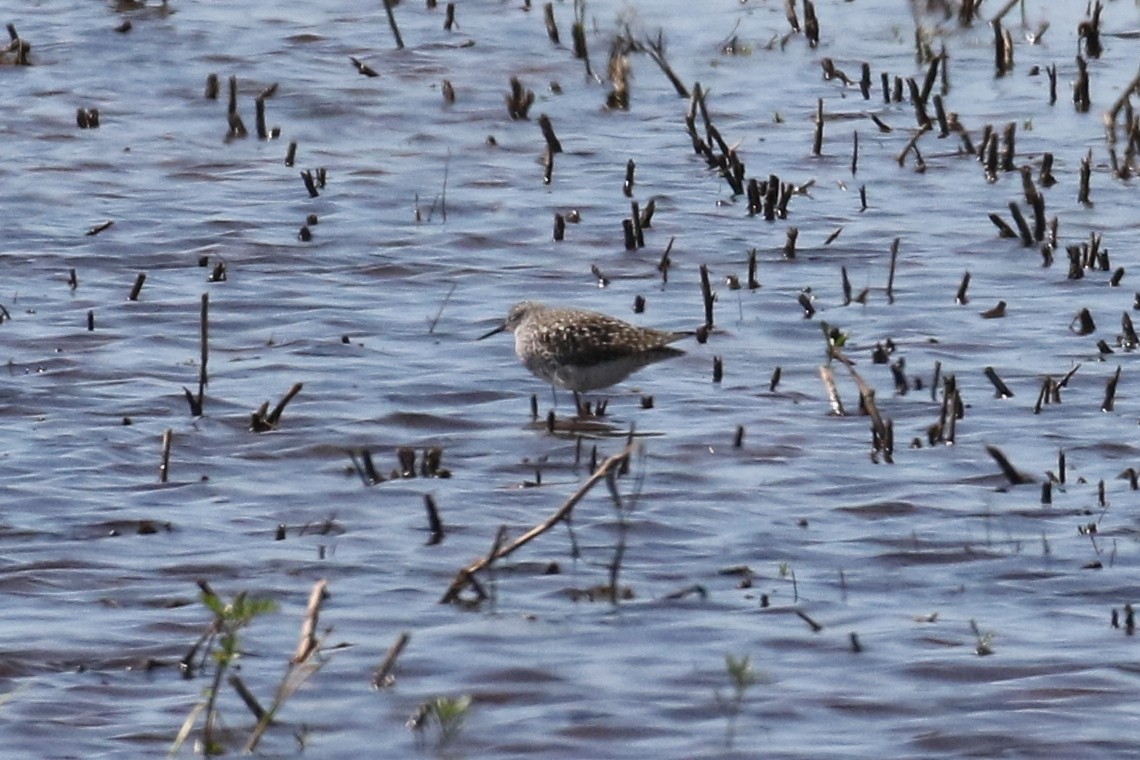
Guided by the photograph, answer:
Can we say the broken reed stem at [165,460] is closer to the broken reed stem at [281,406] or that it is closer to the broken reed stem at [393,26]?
the broken reed stem at [281,406]

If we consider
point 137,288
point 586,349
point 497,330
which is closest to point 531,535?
point 586,349

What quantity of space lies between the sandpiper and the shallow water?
235mm

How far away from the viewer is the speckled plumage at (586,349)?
34.9 ft

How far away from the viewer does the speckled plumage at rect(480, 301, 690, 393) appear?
10625 mm

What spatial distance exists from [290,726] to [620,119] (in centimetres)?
1034

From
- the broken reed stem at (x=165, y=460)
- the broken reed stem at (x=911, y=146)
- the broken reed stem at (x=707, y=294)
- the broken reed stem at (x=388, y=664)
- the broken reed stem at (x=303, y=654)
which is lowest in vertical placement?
the broken reed stem at (x=911, y=146)

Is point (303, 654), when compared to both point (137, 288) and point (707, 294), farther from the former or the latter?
point (137, 288)

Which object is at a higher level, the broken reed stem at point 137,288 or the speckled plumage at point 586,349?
the speckled plumage at point 586,349

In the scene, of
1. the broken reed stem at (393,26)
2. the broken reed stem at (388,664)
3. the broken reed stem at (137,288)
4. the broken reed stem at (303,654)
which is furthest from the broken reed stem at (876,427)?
the broken reed stem at (393,26)

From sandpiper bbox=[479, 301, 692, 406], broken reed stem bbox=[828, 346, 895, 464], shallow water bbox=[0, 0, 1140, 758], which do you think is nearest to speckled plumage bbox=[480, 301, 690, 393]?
sandpiper bbox=[479, 301, 692, 406]

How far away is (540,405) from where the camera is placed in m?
11.1

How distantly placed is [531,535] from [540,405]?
4.01 m

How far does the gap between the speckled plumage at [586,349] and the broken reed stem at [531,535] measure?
7.34 feet

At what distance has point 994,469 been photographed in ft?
31.6
